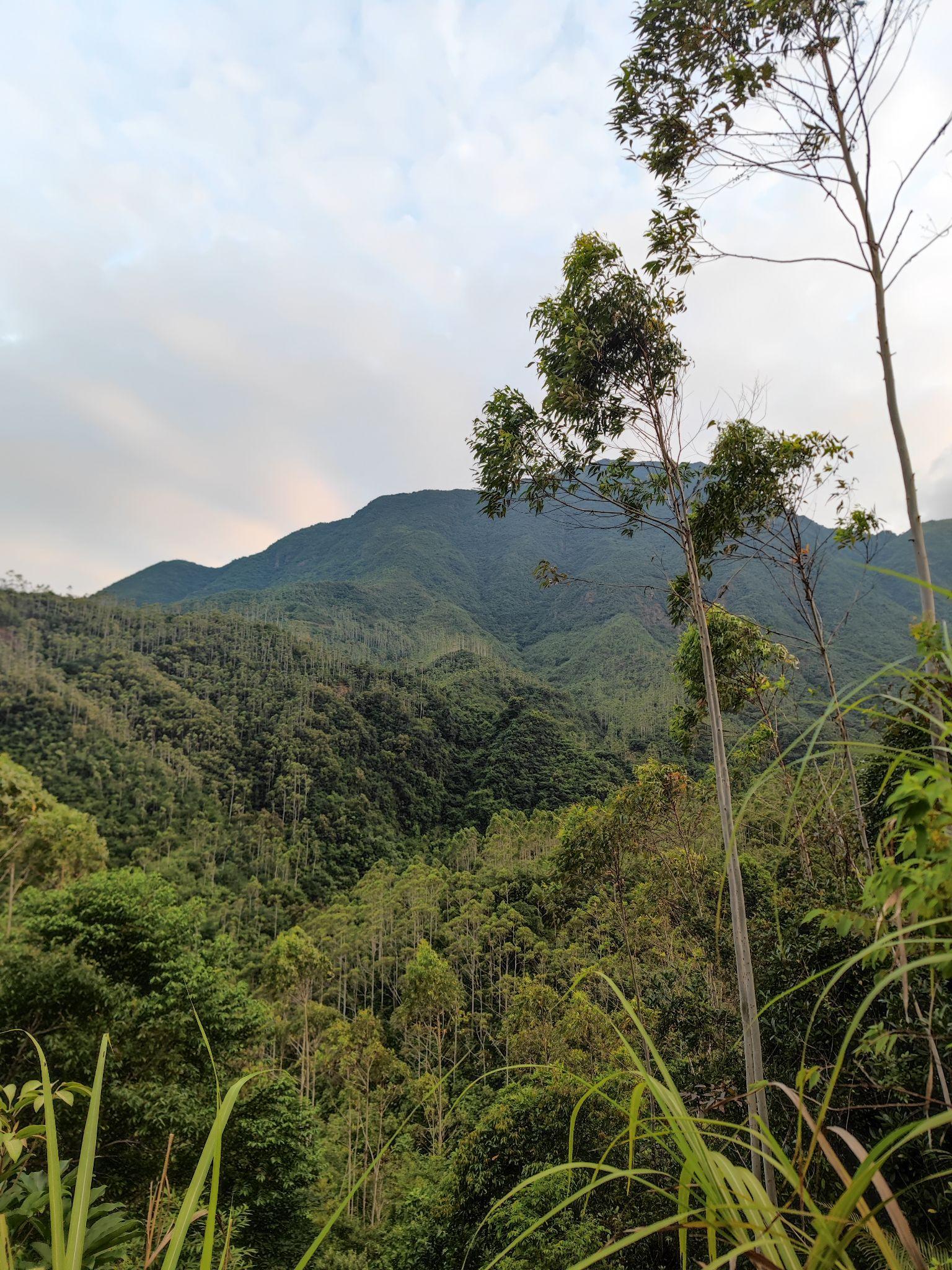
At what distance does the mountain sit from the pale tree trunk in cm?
3530

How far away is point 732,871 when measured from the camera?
344cm

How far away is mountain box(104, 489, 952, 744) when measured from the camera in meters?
73.4

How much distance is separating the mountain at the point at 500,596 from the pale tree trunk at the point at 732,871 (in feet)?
116

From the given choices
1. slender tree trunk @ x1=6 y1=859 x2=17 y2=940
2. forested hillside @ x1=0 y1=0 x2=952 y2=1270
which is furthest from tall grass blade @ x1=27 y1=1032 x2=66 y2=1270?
slender tree trunk @ x1=6 y1=859 x2=17 y2=940

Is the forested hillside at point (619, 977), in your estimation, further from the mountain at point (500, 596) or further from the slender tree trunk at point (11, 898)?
the mountain at point (500, 596)

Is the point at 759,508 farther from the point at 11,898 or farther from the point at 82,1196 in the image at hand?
the point at 11,898

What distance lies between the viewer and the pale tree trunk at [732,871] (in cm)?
313

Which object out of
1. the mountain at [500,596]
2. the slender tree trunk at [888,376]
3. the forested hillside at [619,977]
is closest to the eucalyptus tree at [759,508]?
the forested hillside at [619,977]

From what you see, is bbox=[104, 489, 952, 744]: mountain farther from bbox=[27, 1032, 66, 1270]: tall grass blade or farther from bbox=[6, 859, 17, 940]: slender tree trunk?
bbox=[27, 1032, 66, 1270]: tall grass blade

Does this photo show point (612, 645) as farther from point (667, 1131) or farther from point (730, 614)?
point (667, 1131)

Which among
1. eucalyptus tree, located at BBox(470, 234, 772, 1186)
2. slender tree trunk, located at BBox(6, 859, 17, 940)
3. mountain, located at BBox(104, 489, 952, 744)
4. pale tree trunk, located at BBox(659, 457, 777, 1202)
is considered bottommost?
slender tree trunk, located at BBox(6, 859, 17, 940)

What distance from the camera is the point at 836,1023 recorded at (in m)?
4.58

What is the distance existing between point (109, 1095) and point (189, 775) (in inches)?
1835

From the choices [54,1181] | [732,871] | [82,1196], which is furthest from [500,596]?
[54,1181]
